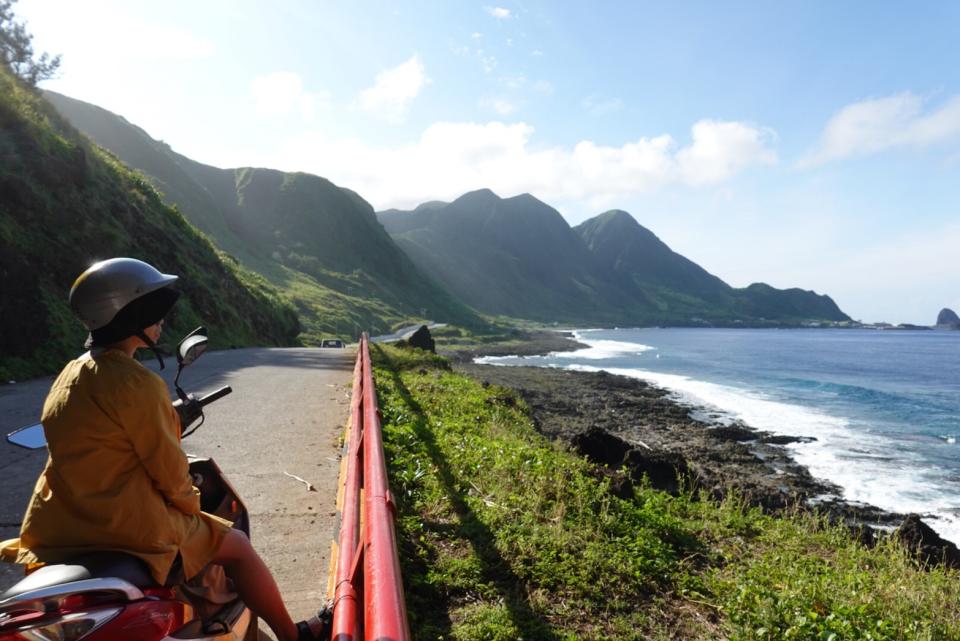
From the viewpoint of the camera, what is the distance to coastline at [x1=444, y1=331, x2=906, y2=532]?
37.7ft

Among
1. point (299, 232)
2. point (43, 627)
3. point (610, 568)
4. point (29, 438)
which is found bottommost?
point (610, 568)

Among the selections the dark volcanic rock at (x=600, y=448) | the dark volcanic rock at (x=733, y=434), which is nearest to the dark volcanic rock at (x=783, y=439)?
the dark volcanic rock at (x=733, y=434)

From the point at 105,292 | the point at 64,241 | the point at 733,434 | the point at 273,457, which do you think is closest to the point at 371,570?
the point at 105,292

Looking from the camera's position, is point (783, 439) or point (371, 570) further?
point (783, 439)

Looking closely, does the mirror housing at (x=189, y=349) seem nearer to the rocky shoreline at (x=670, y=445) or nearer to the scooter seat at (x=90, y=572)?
the scooter seat at (x=90, y=572)

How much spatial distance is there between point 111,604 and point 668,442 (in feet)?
77.1

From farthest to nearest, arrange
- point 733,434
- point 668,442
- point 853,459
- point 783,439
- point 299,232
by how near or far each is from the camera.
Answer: point 299,232 < point 733,434 < point 783,439 < point 668,442 < point 853,459

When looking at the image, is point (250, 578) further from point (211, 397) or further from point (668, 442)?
point (668, 442)

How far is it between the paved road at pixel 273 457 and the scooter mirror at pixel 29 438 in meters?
1.74

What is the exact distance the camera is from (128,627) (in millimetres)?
1835

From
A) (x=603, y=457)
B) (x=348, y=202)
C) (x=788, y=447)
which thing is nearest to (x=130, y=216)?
(x=603, y=457)

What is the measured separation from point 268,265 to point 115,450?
89.2 meters

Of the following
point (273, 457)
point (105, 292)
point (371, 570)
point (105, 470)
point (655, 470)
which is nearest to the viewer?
point (105, 470)

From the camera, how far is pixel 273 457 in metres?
6.84
